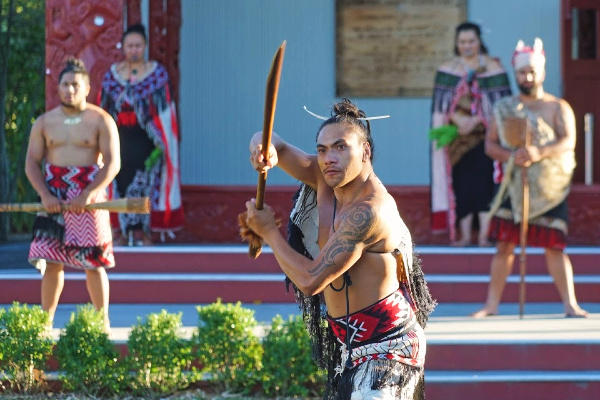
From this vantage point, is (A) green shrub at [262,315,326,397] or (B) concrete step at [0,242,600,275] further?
(B) concrete step at [0,242,600,275]

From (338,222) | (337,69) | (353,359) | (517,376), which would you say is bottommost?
(517,376)

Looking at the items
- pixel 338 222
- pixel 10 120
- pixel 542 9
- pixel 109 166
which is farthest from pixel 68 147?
pixel 10 120

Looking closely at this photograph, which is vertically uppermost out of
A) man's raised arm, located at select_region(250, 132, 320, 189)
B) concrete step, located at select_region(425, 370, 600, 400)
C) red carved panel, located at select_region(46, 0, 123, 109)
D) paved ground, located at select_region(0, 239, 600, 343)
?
red carved panel, located at select_region(46, 0, 123, 109)

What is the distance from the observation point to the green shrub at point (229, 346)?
7000 millimetres

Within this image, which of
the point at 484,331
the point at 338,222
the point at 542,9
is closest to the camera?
the point at 338,222

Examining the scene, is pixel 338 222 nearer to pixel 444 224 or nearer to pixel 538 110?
pixel 538 110

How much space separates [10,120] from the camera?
59.8 feet

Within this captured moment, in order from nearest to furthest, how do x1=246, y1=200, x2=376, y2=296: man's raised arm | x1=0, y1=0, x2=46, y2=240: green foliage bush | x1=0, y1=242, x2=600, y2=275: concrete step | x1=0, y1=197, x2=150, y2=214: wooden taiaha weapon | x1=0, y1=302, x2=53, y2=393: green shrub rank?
x1=246, y1=200, x2=376, y2=296: man's raised arm → x1=0, y1=197, x2=150, y2=214: wooden taiaha weapon → x1=0, y1=302, x2=53, y2=393: green shrub → x1=0, y1=242, x2=600, y2=275: concrete step → x1=0, y1=0, x2=46, y2=240: green foliage bush

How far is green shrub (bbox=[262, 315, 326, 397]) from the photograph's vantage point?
6.95m

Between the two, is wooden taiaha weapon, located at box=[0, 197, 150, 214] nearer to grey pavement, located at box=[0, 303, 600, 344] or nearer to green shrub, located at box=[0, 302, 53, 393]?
green shrub, located at box=[0, 302, 53, 393]

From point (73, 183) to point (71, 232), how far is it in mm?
336

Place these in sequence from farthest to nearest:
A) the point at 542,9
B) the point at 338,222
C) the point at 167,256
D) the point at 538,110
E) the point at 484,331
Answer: the point at 542,9 < the point at 167,256 < the point at 538,110 < the point at 484,331 < the point at 338,222

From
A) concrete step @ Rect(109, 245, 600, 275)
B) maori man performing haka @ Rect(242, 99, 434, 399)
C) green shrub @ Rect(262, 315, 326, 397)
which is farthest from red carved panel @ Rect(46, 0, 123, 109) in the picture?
maori man performing haka @ Rect(242, 99, 434, 399)

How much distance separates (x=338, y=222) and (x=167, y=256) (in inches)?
223
